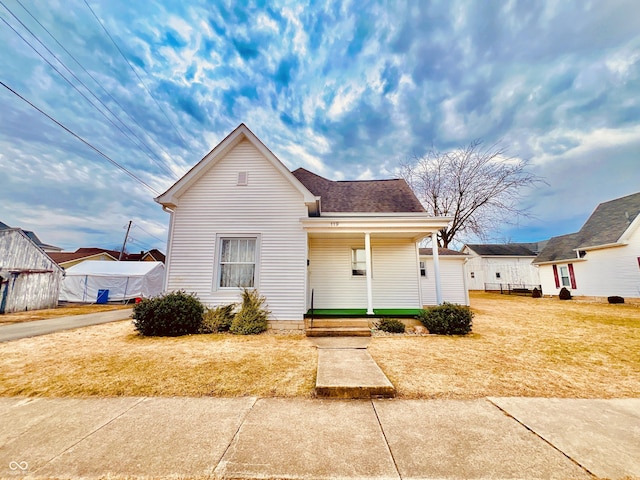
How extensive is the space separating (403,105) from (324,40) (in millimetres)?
6213

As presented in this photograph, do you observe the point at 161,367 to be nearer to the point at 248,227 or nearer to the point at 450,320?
the point at 248,227

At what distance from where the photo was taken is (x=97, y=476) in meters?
1.82

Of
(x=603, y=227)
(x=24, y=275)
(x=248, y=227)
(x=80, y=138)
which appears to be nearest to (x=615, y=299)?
(x=603, y=227)

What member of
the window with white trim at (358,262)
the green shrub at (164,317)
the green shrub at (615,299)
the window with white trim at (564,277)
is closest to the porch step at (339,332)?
the window with white trim at (358,262)

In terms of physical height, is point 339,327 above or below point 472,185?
below

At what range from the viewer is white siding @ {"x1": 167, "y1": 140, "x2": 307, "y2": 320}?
7891mm

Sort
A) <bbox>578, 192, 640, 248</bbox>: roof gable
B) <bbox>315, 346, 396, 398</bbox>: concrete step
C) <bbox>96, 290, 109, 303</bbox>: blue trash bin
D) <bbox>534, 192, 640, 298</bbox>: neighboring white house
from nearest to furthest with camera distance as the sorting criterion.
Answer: <bbox>315, 346, 396, 398</bbox>: concrete step
<bbox>534, 192, 640, 298</bbox>: neighboring white house
<bbox>578, 192, 640, 248</bbox>: roof gable
<bbox>96, 290, 109, 303</bbox>: blue trash bin

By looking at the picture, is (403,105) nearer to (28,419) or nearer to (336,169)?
(336,169)

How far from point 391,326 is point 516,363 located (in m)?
3.19

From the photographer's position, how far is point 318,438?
2.30 meters

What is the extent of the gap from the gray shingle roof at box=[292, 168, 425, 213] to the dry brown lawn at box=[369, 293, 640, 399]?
5.89 meters

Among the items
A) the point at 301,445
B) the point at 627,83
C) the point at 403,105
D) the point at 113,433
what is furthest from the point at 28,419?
the point at 627,83

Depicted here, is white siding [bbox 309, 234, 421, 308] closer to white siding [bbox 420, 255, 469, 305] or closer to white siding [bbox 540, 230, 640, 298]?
white siding [bbox 420, 255, 469, 305]

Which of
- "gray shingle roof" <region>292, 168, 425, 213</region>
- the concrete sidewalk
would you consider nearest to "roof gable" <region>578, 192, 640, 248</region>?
"gray shingle roof" <region>292, 168, 425, 213</region>
